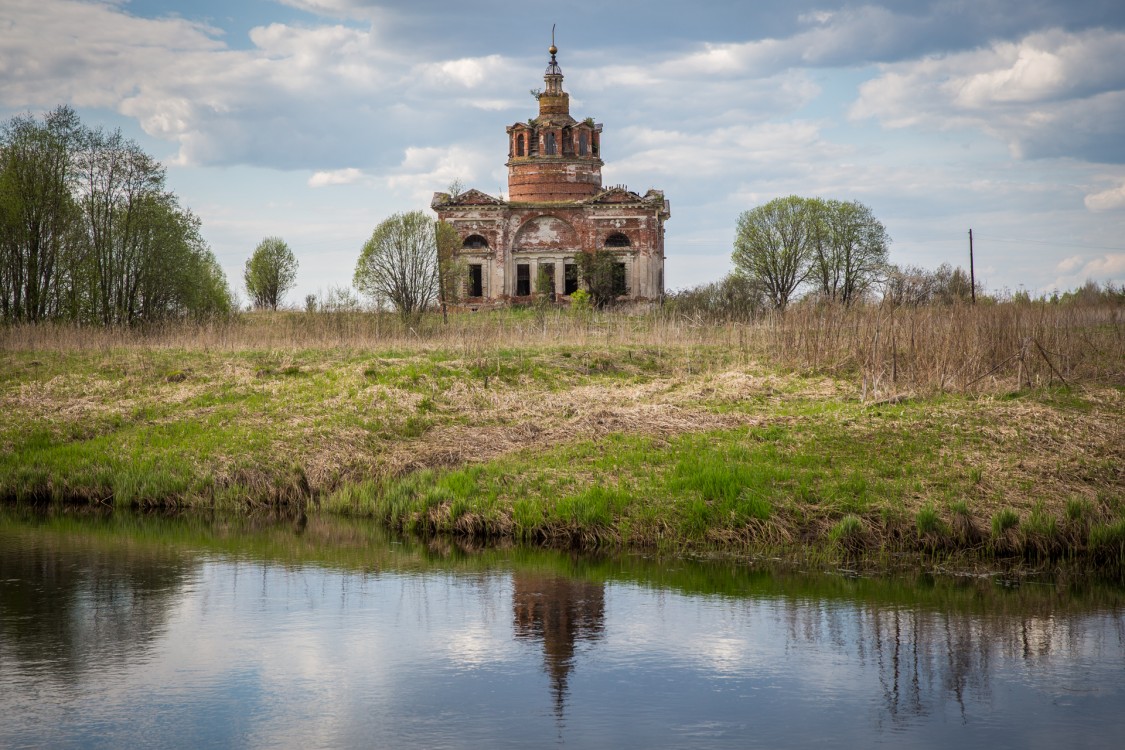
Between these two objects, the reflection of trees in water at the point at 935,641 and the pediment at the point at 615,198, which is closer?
the reflection of trees in water at the point at 935,641

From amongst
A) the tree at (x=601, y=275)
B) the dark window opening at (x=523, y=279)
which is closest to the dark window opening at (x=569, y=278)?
the tree at (x=601, y=275)

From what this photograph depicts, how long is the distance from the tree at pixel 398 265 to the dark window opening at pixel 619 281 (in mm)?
12921

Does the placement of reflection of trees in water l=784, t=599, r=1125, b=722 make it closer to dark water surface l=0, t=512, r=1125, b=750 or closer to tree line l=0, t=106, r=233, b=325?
dark water surface l=0, t=512, r=1125, b=750

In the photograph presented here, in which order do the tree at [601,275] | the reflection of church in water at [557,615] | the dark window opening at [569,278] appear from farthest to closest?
the dark window opening at [569,278]
the tree at [601,275]
the reflection of church in water at [557,615]

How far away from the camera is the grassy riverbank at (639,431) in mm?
11750

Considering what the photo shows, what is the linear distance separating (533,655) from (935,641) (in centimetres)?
319

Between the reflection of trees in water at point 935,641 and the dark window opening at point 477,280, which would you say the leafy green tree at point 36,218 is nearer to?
the dark window opening at point 477,280

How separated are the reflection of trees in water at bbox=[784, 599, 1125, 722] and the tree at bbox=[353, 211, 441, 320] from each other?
98.1ft

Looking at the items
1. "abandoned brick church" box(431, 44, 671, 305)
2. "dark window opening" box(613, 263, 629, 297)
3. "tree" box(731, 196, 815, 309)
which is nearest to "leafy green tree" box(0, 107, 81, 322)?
"abandoned brick church" box(431, 44, 671, 305)

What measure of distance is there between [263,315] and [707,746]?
31767mm

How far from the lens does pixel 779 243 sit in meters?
53.8

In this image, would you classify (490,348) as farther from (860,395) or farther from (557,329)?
(860,395)

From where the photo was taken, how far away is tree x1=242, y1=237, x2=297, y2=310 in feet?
211

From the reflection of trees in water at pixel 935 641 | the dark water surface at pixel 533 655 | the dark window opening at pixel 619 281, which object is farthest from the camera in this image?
the dark window opening at pixel 619 281
